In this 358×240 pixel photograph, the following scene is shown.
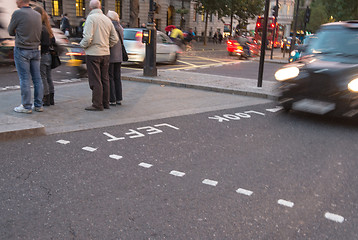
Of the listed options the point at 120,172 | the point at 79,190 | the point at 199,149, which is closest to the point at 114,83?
the point at 199,149

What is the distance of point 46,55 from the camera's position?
6.86 meters

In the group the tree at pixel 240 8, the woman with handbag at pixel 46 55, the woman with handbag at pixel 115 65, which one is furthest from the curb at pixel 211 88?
the tree at pixel 240 8

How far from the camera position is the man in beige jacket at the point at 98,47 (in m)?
6.62

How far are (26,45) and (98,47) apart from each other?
122cm

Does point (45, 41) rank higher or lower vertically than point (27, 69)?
higher

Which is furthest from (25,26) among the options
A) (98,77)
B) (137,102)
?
(137,102)

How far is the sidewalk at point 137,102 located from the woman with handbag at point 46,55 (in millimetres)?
238

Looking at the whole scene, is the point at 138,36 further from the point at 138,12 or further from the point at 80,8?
the point at 80,8

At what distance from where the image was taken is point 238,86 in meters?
10.5

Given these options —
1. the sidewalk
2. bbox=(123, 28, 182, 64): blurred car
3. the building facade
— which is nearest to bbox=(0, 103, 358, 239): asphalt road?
the sidewalk

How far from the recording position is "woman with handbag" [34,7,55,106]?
6.59 metres

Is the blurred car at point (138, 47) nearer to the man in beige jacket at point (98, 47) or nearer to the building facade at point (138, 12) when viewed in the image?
the man in beige jacket at point (98, 47)

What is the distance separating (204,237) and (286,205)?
1014 mm

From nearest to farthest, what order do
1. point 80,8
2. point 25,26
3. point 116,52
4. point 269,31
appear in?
point 25,26 < point 116,52 < point 80,8 < point 269,31
